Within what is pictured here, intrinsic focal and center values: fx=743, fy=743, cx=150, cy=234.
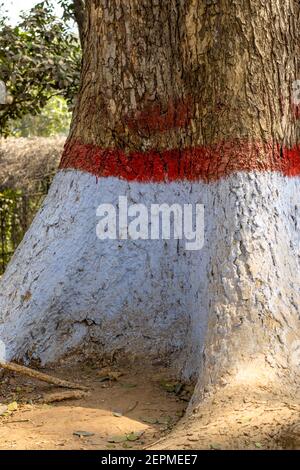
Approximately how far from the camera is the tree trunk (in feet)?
13.6

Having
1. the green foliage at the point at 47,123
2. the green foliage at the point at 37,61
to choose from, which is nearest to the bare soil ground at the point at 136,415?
the green foliage at the point at 37,61

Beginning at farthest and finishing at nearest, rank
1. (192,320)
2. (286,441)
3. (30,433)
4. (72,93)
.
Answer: (72,93) → (192,320) → (30,433) → (286,441)

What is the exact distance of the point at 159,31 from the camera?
4.44 meters

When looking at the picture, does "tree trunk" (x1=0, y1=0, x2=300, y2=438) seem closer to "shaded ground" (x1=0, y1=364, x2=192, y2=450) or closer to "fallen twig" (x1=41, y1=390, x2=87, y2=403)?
"shaded ground" (x1=0, y1=364, x2=192, y2=450)

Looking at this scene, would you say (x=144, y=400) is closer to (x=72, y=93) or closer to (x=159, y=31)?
(x=159, y=31)

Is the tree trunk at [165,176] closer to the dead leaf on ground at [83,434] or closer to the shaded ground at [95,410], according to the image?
the shaded ground at [95,410]

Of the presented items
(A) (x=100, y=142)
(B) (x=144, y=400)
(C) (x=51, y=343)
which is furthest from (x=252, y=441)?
(A) (x=100, y=142)

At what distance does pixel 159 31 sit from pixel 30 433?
2414mm

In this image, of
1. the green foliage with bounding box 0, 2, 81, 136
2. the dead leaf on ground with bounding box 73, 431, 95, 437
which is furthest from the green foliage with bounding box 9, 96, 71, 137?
the dead leaf on ground with bounding box 73, 431, 95, 437

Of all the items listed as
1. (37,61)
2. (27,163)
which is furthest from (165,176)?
(27,163)

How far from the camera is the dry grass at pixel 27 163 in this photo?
11.1 metres

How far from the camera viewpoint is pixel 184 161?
4.44 metres

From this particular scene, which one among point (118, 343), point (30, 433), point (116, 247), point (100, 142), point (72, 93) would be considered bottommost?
point (30, 433)

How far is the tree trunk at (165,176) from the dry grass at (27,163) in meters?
6.46
